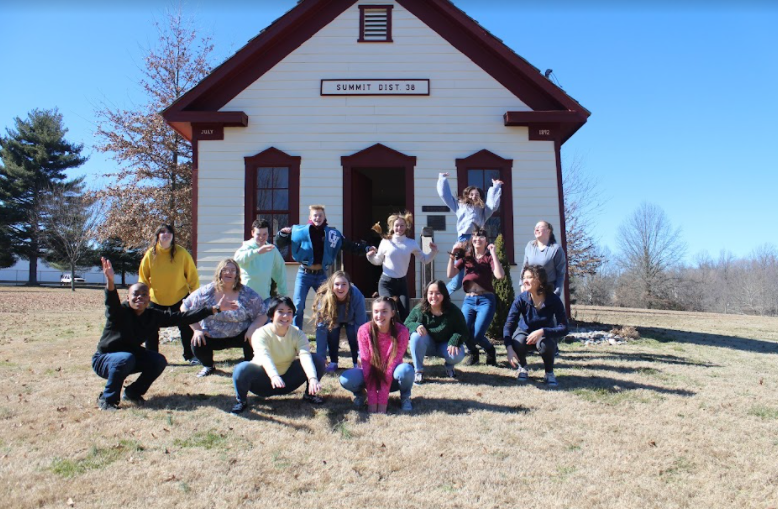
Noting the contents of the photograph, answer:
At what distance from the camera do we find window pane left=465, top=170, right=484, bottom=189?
10344 millimetres

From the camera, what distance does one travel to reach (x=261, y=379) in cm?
475

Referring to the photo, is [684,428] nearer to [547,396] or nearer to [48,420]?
[547,396]

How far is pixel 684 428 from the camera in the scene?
4.39m

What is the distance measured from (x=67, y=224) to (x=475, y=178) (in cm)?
3344

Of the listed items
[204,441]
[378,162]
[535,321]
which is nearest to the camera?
[204,441]

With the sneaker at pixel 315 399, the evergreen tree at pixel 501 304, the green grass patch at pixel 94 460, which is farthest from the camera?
the evergreen tree at pixel 501 304

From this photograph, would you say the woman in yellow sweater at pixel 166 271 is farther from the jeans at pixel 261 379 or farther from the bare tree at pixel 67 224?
the bare tree at pixel 67 224

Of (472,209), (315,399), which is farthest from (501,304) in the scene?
(315,399)

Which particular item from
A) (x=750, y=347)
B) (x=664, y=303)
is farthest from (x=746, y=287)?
(x=750, y=347)

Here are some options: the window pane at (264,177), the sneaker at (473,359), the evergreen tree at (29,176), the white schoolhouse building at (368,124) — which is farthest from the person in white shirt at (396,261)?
the evergreen tree at (29,176)

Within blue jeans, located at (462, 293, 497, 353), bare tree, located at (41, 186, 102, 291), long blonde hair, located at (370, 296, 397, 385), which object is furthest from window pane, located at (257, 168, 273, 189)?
bare tree, located at (41, 186, 102, 291)

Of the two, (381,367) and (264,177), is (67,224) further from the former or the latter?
(381,367)

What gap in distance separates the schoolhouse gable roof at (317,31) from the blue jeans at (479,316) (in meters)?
4.93

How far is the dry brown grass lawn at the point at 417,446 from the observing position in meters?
3.27
